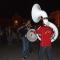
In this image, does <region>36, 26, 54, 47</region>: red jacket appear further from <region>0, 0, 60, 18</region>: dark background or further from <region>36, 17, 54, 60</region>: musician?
<region>0, 0, 60, 18</region>: dark background

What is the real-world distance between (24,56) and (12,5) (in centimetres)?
4682

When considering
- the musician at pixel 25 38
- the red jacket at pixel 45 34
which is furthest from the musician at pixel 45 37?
the musician at pixel 25 38

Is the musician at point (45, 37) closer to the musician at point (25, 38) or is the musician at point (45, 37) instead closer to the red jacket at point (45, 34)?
the red jacket at point (45, 34)

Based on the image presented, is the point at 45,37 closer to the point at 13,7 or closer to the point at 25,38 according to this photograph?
the point at 25,38

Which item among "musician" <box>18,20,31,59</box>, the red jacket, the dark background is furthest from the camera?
the dark background

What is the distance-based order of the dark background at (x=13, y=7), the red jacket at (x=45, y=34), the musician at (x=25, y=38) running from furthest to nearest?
the dark background at (x=13, y=7), the musician at (x=25, y=38), the red jacket at (x=45, y=34)

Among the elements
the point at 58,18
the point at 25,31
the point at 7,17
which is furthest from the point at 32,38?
the point at 7,17

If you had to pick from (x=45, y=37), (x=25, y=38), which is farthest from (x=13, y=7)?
(x=45, y=37)

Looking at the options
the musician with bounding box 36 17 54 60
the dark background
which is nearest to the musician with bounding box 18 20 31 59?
the musician with bounding box 36 17 54 60

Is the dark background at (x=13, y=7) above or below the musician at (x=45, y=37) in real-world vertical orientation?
→ above

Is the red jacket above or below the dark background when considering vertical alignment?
below

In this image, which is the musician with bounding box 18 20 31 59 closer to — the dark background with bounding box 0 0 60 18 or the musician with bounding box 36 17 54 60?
the musician with bounding box 36 17 54 60

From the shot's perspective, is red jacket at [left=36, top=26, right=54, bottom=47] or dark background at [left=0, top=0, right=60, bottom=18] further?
dark background at [left=0, top=0, right=60, bottom=18]

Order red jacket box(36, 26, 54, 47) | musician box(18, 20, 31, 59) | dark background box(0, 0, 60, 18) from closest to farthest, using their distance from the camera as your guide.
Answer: red jacket box(36, 26, 54, 47), musician box(18, 20, 31, 59), dark background box(0, 0, 60, 18)
